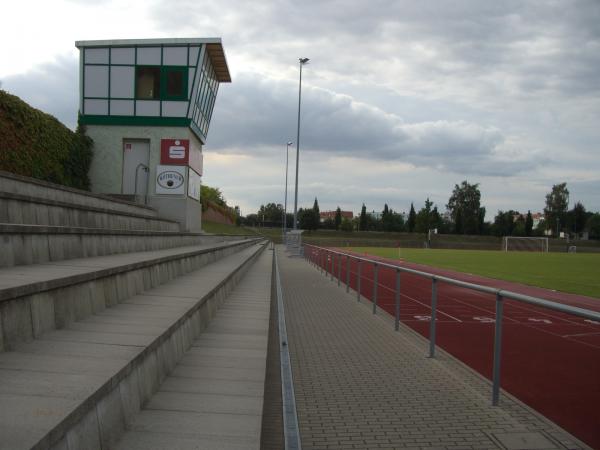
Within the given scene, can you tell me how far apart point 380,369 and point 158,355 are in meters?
3.17

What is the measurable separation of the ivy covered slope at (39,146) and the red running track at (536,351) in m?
11.8

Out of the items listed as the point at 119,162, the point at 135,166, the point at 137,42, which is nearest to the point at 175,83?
the point at 137,42

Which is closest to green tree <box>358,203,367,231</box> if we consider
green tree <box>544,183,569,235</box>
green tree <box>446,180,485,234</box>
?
green tree <box>446,180,485,234</box>

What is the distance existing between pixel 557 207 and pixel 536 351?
145686mm

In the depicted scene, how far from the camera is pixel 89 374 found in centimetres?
307

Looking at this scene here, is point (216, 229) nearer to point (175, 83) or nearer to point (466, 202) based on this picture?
point (175, 83)

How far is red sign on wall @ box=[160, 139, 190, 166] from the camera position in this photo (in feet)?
77.6

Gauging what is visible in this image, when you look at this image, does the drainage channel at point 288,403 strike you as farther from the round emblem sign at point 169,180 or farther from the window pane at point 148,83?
the window pane at point 148,83

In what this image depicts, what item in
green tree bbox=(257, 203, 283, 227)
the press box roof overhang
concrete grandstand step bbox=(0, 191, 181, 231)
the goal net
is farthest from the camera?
green tree bbox=(257, 203, 283, 227)

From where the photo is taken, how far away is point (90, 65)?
23203 millimetres

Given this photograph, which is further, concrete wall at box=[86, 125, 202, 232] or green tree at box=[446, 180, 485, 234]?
green tree at box=[446, 180, 485, 234]

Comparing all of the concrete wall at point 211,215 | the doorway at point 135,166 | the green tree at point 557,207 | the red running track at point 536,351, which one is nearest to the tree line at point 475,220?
the green tree at point 557,207

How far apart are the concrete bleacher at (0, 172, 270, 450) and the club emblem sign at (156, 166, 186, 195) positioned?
15443 mm

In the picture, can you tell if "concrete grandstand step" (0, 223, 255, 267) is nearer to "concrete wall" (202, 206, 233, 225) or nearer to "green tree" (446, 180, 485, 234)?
"concrete wall" (202, 206, 233, 225)
